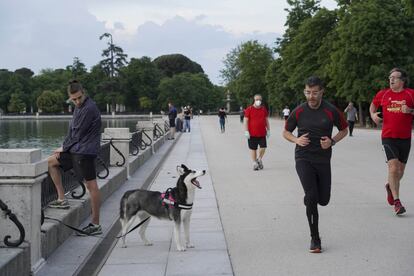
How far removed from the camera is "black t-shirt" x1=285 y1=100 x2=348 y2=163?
612 cm

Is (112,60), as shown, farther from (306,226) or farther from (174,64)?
(306,226)

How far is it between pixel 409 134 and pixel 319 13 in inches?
1683

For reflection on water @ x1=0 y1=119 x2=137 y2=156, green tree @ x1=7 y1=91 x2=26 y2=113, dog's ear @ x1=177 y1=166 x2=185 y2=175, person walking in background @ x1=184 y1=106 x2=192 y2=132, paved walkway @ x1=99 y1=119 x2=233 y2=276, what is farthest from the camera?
green tree @ x1=7 y1=91 x2=26 y2=113

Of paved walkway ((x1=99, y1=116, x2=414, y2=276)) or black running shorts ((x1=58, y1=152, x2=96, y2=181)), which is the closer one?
paved walkway ((x1=99, y1=116, x2=414, y2=276))

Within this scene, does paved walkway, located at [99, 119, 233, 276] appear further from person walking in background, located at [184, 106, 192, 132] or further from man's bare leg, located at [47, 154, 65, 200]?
person walking in background, located at [184, 106, 192, 132]

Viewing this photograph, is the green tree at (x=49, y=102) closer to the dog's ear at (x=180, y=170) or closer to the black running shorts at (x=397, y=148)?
the black running shorts at (x=397, y=148)

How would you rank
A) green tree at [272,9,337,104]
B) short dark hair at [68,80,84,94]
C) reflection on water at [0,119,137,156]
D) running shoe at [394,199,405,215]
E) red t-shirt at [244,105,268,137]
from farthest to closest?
green tree at [272,9,337,104] → reflection on water at [0,119,137,156] → red t-shirt at [244,105,268,137] → running shoe at [394,199,405,215] → short dark hair at [68,80,84,94]

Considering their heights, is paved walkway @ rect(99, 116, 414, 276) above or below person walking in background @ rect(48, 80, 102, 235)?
below

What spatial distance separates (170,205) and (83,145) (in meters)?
1.31

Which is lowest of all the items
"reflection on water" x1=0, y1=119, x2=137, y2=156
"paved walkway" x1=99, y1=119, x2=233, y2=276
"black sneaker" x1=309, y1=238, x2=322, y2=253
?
"reflection on water" x1=0, y1=119, x2=137, y2=156

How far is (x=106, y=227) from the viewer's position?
7324mm

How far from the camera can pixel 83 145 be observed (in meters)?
6.58

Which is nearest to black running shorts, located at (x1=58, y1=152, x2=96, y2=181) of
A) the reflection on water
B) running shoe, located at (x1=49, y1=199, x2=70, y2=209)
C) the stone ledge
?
running shoe, located at (x1=49, y1=199, x2=70, y2=209)

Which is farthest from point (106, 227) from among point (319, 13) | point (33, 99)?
point (33, 99)
